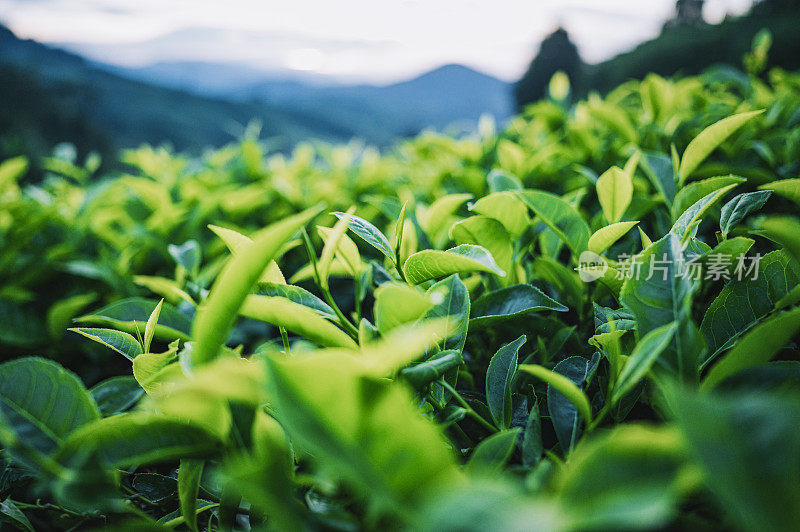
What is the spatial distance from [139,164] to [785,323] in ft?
11.1

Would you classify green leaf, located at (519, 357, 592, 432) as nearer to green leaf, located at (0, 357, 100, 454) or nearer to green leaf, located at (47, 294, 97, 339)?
green leaf, located at (0, 357, 100, 454)

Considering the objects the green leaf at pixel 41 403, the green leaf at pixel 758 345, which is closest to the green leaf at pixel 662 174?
the green leaf at pixel 758 345

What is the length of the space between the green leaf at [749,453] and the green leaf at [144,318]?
88 cm

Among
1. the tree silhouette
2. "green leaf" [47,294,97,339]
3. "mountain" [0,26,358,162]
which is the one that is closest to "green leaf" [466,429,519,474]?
"green leaf" [47,294,97,339]

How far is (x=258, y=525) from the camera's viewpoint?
0.74m

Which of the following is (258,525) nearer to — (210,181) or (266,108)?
(210,181)

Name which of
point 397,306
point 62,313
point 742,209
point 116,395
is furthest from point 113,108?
point 742,209

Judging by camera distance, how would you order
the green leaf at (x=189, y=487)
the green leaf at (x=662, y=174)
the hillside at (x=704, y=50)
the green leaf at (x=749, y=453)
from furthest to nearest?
the hillside at (x=704, y=50) → the green leaf at (x=662, y=174) → the green leaf at (x=189, y=487) → the green leaf at (x=749, y=453)

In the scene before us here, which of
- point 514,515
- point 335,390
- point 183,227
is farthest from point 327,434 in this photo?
point 183,227

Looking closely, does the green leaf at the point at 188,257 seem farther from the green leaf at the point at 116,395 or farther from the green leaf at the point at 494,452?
the green leaf at the point at 494,452

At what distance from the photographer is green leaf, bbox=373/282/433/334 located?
64 cm

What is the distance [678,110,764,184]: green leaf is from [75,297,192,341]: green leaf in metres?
1.11

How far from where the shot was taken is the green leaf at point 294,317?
2.19 ft

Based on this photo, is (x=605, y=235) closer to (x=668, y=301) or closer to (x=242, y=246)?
(x=668, y=301)
